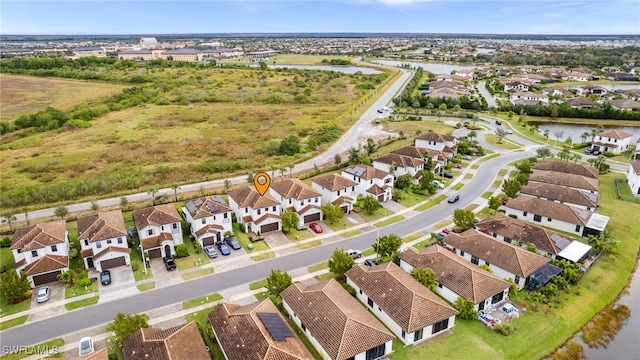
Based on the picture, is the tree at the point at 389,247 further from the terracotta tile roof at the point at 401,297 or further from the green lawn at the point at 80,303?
the green lawn at the point at 80,303

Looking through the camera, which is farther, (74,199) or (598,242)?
(74,199)

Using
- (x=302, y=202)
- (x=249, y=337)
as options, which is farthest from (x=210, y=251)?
(x=249, y=337)

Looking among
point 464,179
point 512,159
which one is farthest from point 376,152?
point 512,159

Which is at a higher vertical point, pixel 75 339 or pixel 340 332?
pixel 340 332

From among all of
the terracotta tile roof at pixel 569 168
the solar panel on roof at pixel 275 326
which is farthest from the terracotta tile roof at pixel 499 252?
the terracotta tile roof at pixel 569 168

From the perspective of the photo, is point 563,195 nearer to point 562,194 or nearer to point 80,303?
point 562,194

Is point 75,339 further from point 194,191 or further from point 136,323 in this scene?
point 194,191
